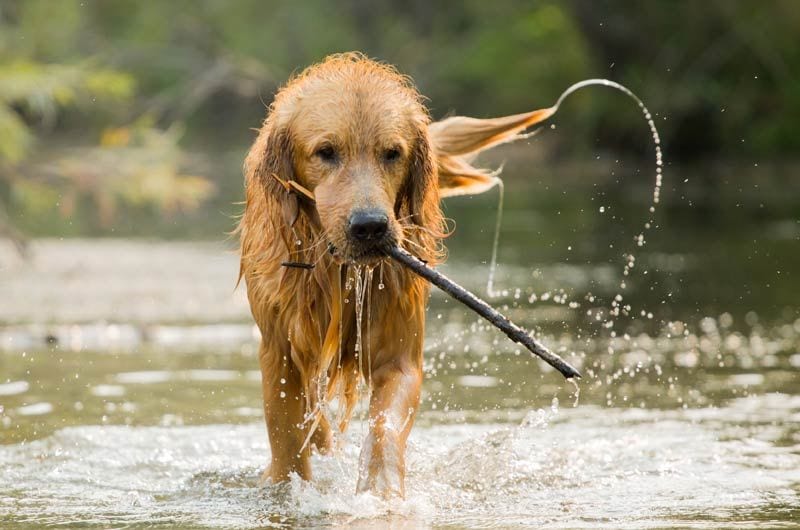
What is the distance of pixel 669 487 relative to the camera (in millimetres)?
6125

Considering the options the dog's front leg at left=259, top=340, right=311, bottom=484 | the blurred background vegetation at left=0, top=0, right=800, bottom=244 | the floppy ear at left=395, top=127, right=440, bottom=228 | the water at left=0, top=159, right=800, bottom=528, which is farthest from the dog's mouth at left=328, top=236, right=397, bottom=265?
the blurred background vegetation at left=0, top=0, right=800, bottom=244

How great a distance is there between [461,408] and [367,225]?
3239mm

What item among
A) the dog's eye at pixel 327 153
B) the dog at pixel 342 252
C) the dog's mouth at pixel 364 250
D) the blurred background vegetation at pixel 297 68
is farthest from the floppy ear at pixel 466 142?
the blurred background vegetation at pixel 297 68

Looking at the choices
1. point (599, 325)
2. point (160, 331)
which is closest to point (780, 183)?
point (599, 325)

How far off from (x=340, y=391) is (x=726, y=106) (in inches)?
1334

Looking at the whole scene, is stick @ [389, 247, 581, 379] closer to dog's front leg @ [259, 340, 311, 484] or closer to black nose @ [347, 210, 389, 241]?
black nose @ [347, 210, 389, 241]

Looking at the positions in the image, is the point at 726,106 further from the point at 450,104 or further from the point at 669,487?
the point at 669,487

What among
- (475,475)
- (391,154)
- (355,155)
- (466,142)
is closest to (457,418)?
(475,475)

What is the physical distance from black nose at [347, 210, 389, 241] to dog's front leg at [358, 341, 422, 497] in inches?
34.8

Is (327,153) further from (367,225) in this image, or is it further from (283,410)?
(283,410)

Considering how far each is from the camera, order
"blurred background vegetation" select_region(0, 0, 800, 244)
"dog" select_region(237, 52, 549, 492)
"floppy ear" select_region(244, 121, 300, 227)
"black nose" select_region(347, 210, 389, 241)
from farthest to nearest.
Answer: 1. "blurred background vegetation" select_region(0, 0, 800, 244)
2. "floppy ear" select_region(244, 121, 300, 227)
3. "dog" select_region(237, 52, 549, 492)
4. "black nose" select_region(347, 210, 389, 241)

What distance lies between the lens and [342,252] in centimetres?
534

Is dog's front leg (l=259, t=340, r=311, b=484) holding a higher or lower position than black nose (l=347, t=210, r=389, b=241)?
lower

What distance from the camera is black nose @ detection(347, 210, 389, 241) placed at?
17.1ft
